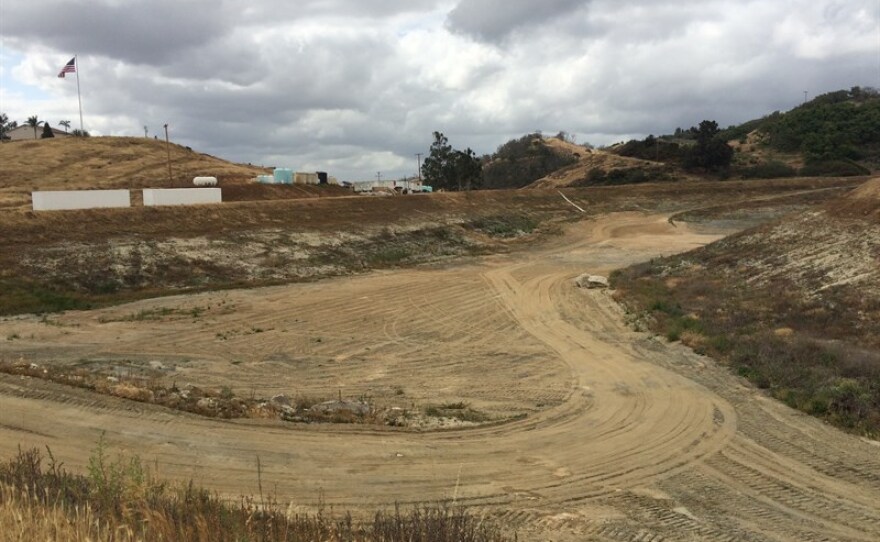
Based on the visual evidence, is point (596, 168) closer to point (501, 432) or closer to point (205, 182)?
point (205, 182)

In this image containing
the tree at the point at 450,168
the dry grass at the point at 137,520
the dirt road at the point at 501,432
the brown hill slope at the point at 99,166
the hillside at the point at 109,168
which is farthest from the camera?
the tree at the point at 450,168

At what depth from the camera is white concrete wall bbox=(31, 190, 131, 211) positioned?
37.4m

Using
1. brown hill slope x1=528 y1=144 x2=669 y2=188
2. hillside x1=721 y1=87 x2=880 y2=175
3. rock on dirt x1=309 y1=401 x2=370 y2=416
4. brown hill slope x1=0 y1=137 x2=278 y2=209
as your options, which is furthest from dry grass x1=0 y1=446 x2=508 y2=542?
hillside x1=721 y1=87 x2=880 y2=175

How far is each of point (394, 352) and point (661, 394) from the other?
8601mm

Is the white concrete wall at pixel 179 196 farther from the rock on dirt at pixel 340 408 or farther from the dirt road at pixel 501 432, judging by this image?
the rock on dirt at pixel 340 408

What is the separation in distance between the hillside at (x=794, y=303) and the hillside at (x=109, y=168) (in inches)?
1780

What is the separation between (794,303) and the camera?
833 inches

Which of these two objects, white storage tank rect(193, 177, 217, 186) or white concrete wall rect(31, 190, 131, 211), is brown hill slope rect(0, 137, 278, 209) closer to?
white storage tank rect(193, 177, 217, 186)

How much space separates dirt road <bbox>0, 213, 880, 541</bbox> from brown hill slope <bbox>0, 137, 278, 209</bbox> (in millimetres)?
53935

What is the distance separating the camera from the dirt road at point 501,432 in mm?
9016

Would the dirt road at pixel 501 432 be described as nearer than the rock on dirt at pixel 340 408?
Yes

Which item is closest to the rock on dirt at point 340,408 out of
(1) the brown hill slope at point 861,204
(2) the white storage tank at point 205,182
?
(1) the brown hill slope at point 861,204

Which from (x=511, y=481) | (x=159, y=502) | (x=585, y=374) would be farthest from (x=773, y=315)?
(x=159, y=502)

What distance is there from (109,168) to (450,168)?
44429 millimetres
